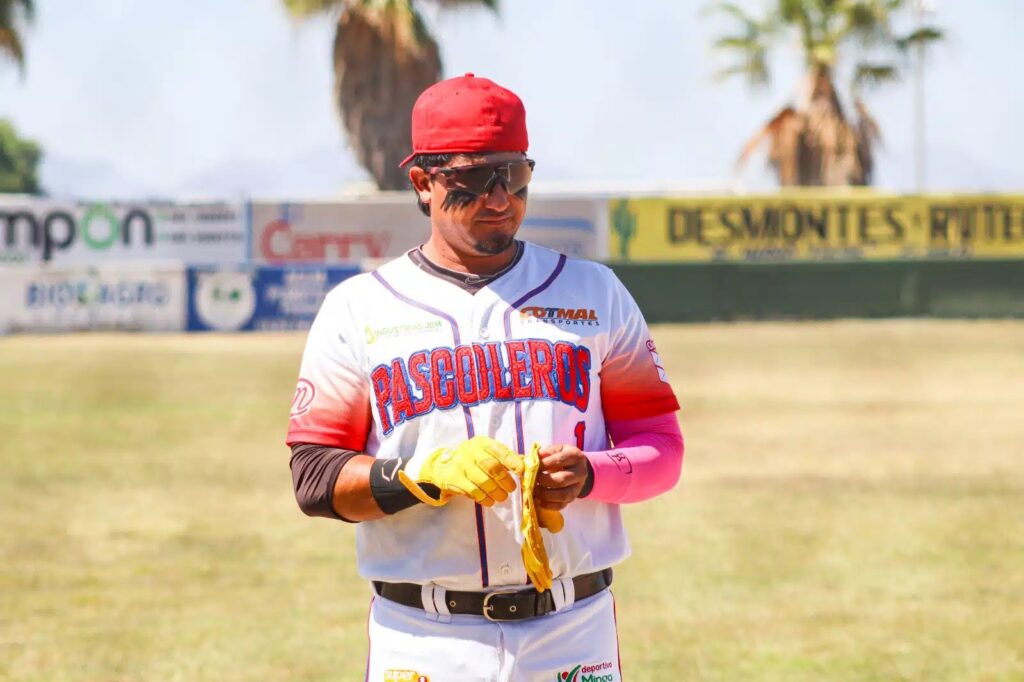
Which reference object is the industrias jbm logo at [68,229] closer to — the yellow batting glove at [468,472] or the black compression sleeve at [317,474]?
the black compression sleeve at [317,474]

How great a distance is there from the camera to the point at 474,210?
3.49 m

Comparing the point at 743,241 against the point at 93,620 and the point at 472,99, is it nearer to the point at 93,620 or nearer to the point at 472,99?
the point at 93,620

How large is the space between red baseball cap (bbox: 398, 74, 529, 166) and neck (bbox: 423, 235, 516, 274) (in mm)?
235

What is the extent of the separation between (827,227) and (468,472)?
37625 mm

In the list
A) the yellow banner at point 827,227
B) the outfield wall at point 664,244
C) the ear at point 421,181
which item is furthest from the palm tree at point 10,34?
the ear at point 421,181

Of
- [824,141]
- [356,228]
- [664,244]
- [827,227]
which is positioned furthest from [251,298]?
[824,141]

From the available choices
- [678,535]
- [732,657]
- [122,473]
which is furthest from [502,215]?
[122,473]

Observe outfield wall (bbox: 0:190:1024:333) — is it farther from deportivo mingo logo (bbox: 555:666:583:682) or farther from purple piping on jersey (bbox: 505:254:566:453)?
deportivo mingo logo (bbox: 555:666:583:682)

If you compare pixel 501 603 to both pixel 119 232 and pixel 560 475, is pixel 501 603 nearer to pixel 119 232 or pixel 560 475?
pixel 560 475

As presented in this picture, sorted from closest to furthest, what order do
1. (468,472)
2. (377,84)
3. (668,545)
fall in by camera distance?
1. (468,472)
2. (668,545)
3. (377,84)

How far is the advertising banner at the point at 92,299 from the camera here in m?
32.9

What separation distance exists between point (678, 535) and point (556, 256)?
762 cm

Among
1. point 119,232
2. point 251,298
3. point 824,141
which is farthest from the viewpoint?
point 824,141

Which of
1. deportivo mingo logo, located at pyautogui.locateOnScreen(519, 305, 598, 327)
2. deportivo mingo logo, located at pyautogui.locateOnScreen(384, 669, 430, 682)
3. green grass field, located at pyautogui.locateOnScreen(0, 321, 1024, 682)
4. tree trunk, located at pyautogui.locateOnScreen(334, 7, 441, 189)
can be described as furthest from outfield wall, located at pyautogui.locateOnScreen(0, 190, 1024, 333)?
deportivo mingo logo, located at pyautogui.locateOnScreen(384, 669, 430, 682)
